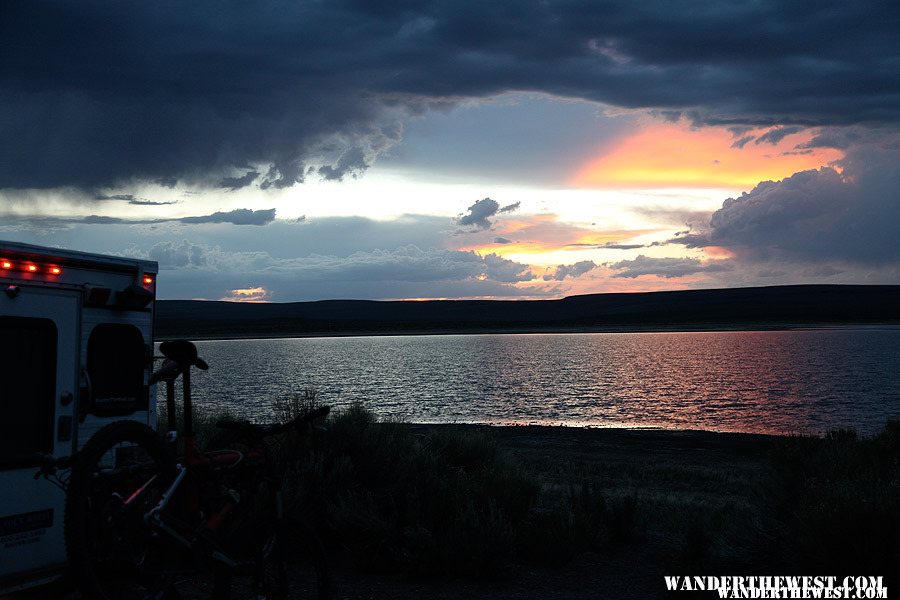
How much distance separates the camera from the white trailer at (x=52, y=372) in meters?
5.77

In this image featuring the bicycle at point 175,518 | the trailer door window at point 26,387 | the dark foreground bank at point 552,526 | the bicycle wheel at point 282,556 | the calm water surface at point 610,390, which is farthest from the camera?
the calm water surface at point 610,390

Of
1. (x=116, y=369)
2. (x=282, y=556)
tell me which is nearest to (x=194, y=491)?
(x=282, y=556)

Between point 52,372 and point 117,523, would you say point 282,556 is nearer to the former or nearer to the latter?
point 117,523

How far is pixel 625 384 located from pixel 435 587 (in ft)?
156

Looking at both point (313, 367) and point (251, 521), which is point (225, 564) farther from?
point (313, 367)

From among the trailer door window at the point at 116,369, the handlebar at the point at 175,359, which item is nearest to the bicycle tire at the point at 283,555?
the handlebar at the point at 175,359

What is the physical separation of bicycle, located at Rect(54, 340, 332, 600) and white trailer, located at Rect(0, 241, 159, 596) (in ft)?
4.40

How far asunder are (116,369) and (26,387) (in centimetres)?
94

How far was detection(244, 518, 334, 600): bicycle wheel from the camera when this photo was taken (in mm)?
5246

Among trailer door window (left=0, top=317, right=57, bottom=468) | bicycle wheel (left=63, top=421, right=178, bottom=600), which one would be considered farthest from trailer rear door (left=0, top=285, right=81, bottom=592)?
bicycle wheel (left=63, top=421, right=178, bottom=600)

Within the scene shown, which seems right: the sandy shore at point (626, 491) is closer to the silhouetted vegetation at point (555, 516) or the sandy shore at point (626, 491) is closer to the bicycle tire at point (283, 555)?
the silhouetted vegetation at point (555, 516)

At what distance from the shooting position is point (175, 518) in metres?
4.66

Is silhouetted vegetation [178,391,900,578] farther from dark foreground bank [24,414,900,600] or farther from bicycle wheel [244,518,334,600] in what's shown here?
bicycle wheel [244,518,334,600]

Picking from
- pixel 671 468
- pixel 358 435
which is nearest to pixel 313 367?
pixel 671 468
